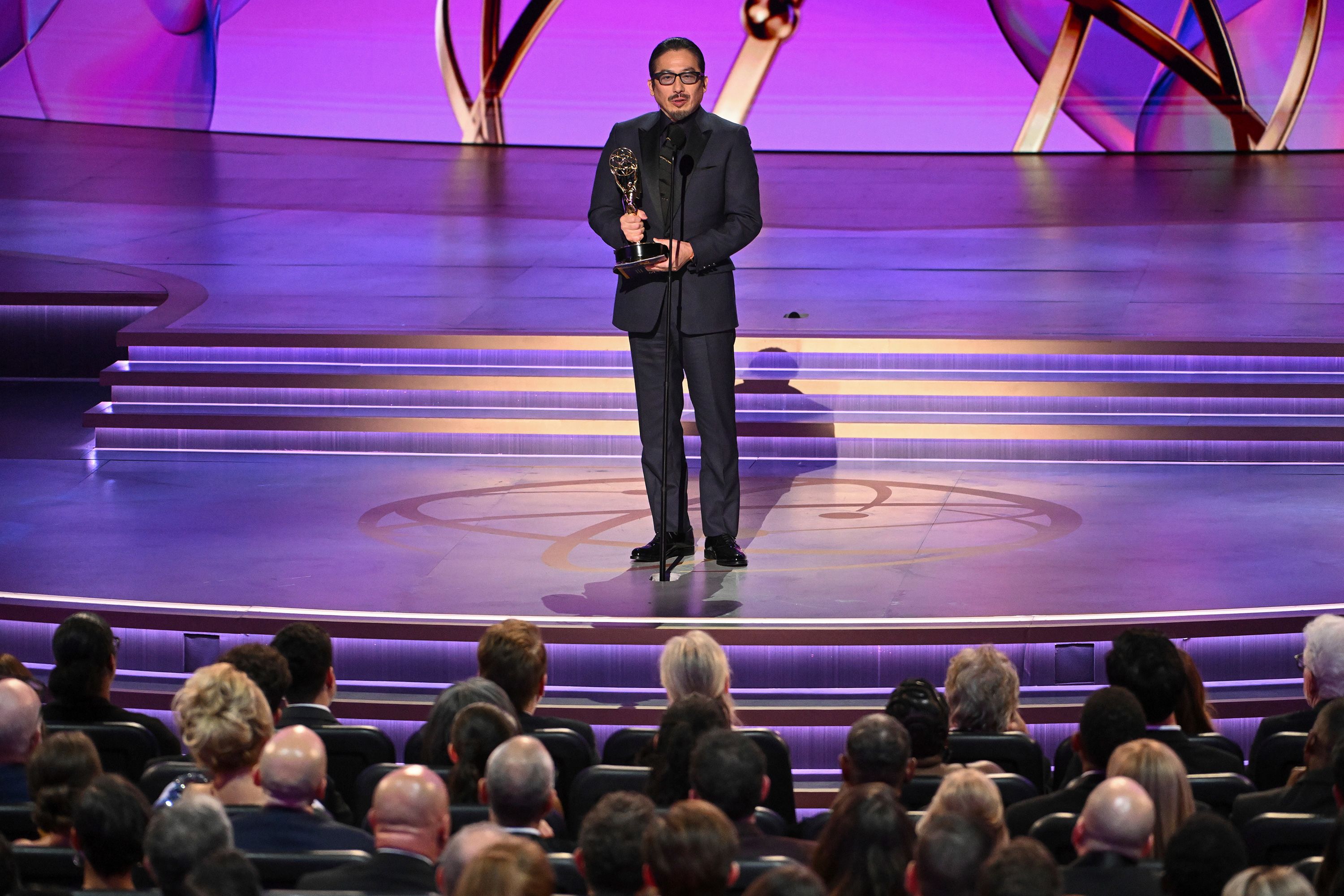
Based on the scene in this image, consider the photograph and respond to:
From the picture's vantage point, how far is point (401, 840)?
310 centimetres

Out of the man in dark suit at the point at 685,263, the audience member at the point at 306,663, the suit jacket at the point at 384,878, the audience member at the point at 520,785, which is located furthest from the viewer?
the man in dark suit at the point at 685,263

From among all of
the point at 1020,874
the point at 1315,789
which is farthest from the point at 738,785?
the point at 1315,789

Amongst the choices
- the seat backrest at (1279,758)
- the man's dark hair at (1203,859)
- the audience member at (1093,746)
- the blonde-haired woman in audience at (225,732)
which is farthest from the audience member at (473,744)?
the seat backrest at (1279,758)

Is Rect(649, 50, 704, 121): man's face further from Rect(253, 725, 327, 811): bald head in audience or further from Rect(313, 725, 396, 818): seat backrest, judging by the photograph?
Rect(253, 725, 327, 811): bald head in audience

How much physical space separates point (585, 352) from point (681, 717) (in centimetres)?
455

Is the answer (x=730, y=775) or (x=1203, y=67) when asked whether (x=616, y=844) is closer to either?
(x=730, y=775)

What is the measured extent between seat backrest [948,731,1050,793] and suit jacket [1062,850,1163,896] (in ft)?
2.98

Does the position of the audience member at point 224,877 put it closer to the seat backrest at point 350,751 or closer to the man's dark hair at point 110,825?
the man's dark hair at point 110,825

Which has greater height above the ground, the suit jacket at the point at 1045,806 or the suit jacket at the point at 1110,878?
the suit jacket at the point at 1045,806

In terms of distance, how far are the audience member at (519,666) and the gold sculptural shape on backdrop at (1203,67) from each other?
10.8 meters

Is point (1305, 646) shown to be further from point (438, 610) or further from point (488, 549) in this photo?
point (488, 549)

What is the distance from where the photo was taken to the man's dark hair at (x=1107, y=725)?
3.64 meters

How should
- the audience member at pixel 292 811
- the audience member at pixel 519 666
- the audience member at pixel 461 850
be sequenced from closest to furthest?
the audience member at pixel 461 850
the audience member at pixel 292 811
the audience member at pixel 519 666

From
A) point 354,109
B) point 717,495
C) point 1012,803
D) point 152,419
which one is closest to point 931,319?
point 717,495
